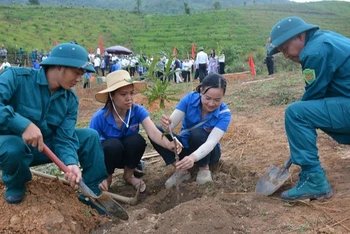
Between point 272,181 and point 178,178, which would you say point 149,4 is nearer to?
point 178,178

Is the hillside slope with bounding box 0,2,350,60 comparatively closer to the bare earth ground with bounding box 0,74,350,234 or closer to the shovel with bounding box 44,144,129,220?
the bare earth ground with bounding box 0,74,350,234

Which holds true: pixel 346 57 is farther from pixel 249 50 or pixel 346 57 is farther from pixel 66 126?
pixel 249 50

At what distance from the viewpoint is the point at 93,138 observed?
118 inches

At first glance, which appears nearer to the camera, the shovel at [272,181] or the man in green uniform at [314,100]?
the man in green uniform at [314,100]

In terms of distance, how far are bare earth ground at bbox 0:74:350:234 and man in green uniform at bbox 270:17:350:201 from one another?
153mm

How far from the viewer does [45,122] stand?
9.14ft

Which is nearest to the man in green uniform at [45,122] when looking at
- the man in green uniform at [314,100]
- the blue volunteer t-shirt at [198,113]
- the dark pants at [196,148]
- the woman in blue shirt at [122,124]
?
the woman in blue shirt at [122,124]

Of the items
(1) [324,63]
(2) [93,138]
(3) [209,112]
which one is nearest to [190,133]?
(3) [209,112]

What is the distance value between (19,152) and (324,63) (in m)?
2.07

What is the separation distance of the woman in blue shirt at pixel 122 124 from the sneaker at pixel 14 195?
2.49 ft

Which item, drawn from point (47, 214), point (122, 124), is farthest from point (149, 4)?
point (47, 214)

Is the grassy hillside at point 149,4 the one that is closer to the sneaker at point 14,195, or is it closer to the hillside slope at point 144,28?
the hillside slope at point 144,28

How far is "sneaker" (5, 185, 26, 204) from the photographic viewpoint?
2.69m

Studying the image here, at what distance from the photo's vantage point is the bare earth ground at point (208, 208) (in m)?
2.37
